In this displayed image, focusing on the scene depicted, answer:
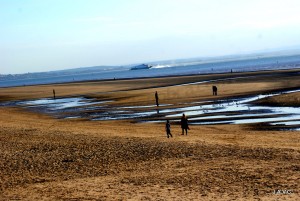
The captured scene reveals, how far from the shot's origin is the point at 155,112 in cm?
3997

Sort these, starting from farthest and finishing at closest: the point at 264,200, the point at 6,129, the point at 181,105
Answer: the point at 181,105, the point at 6,129, the point at 264,200

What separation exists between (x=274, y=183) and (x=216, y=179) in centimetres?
202

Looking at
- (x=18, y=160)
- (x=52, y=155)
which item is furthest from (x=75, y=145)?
(x=18, y=160)

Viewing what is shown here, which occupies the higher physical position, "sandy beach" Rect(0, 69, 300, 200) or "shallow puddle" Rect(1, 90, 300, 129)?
"sandy beach" Rect(0, 69, 300, 200)

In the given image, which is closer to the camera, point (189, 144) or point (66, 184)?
point (66, 184)

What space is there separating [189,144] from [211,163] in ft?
13.6

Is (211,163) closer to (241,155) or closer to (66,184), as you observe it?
(241,155)

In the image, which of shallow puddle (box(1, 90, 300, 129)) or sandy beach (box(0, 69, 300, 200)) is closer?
sandy beach (box(0, 69, 300, 200))

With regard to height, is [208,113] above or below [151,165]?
below

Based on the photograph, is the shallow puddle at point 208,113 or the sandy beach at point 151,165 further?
the shallow puddle at point 208,113

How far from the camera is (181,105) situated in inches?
1729

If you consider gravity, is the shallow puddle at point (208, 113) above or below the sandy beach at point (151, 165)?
below

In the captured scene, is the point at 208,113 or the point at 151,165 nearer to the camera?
the point at 151,165

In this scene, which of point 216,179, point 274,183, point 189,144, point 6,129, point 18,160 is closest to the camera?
point 274,183
